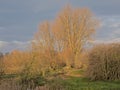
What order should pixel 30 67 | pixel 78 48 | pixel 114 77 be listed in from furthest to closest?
pixel 78 48 → pixel 114 77 → pixel 30 67

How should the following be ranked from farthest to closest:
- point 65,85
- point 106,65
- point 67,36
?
point 67,36 < point 106,65 < point 65,85

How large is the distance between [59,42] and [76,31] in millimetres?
3435

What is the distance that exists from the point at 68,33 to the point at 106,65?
22.5m

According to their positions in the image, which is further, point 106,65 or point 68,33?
point 68,33

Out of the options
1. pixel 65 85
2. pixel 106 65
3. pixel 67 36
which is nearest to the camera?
pixel 65 85

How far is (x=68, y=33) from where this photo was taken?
5453 cm

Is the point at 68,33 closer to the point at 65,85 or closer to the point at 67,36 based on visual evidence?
the point at 67,36

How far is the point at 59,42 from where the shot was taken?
5469 cm

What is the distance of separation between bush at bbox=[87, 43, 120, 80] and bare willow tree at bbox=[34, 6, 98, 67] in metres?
18.8

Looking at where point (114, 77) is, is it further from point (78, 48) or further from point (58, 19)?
point (58, 19)

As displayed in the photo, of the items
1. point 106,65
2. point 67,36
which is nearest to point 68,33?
point 67,36

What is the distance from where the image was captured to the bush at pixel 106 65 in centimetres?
3256

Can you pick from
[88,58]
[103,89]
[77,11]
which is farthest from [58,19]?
[103,89]

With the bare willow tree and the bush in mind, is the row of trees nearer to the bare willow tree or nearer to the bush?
the bare willow tree
